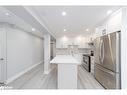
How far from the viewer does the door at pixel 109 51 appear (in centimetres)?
307

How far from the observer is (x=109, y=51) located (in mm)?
3354

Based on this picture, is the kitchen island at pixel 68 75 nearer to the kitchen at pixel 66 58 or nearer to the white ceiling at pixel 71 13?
the kitchen at pixel 66 58

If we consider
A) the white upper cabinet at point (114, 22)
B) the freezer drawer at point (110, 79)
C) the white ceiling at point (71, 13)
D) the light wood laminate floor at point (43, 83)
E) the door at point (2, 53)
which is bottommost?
the light wood laminate floor at point (43, 83)

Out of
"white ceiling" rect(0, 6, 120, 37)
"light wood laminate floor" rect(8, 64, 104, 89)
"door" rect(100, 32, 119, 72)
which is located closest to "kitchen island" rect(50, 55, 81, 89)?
"light wood laminate floor" rect(8, 64, 104, 89)

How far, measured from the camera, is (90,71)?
254 inches

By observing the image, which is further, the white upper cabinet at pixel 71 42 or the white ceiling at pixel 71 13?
the white upper cabinet at pixel 71 42

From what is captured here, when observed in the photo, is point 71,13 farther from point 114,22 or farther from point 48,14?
point 114,22

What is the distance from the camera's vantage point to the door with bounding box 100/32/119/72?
307cm

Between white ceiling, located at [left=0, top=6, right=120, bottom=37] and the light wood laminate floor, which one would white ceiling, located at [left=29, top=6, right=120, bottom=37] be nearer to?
white ceiling, located at [left=0, top=6, right=120, bottom=37]

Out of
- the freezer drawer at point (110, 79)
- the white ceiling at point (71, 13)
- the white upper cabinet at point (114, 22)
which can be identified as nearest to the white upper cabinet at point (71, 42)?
the white ceiling at point (71, 13)

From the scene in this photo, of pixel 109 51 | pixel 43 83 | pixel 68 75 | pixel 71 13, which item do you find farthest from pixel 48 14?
pixel 43 83

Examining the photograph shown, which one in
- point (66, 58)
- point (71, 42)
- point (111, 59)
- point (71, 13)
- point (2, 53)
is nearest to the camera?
point (111, 59)
